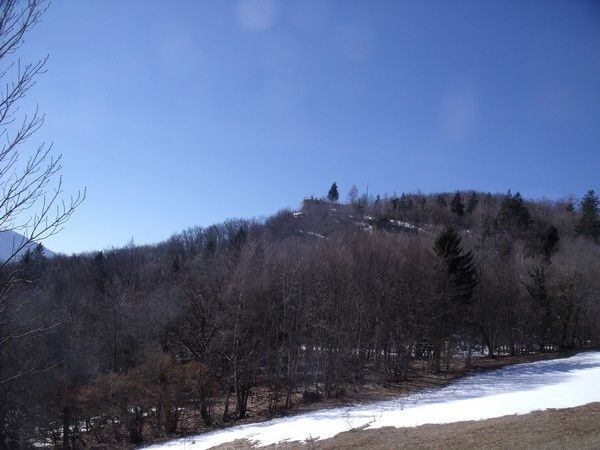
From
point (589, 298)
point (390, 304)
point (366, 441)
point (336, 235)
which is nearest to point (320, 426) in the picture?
point (366, 441)

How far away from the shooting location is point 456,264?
142 feet

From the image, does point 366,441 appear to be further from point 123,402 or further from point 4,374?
point 123,402

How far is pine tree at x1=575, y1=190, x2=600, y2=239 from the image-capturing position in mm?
80500

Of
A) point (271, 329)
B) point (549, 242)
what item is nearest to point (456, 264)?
point (271, 329)

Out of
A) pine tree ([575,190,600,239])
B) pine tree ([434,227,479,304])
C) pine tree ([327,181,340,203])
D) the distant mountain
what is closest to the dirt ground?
the distant mountain

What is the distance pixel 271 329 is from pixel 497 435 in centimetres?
2147

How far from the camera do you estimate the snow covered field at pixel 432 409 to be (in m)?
18.8

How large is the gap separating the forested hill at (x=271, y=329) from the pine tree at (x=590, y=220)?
2825 centimetres

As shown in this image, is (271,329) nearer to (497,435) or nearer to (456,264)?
(456,264)

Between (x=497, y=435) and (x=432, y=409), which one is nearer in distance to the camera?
(x=497, y=435)

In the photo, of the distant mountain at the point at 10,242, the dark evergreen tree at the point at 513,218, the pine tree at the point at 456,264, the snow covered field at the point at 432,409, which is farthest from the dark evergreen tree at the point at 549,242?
the distant mountain at the point at 10,242

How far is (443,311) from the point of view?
129 ft

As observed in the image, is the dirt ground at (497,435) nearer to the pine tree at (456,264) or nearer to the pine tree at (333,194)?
the pine tree at (456,264)

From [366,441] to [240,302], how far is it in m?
16.7
